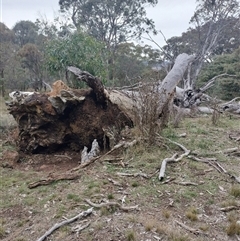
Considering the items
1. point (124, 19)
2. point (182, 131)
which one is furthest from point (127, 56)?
point (182, 131)

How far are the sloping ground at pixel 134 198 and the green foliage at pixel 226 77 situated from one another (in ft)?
33.6

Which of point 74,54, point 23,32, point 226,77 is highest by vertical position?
point 23,32

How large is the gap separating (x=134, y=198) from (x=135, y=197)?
0.03 meters

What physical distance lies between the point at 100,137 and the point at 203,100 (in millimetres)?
5792

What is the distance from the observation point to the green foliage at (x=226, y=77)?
14688mm

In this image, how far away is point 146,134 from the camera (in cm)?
486

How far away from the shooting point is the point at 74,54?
A: 400 inches

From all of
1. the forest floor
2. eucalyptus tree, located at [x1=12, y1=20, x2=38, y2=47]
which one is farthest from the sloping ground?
eucalyptus tree, located at [x1=12, y1=20, x2=38, y2=47]

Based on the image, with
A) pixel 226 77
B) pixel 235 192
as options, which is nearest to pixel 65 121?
pixel 235 192

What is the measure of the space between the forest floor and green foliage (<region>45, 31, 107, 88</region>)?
5.54m

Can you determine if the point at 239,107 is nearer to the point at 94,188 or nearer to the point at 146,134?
the point at 146,134

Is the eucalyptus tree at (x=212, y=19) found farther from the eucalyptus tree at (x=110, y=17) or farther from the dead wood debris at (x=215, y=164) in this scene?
the dead wood debris at (x=215, y=164)

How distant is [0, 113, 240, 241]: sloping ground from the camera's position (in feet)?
9.16

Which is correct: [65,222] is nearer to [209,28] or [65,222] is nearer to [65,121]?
[65,121]
